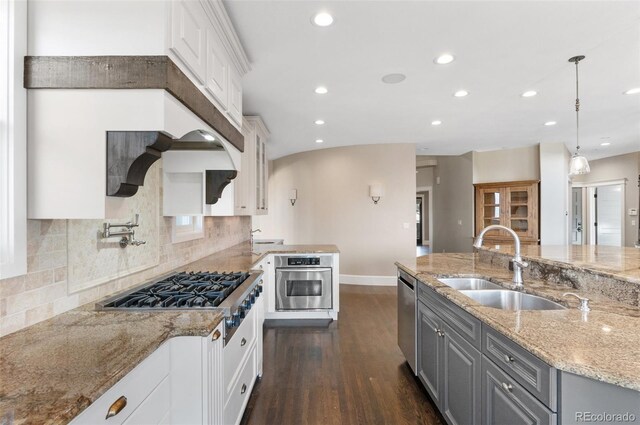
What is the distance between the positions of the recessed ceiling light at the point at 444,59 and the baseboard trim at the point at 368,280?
4024 millimetres

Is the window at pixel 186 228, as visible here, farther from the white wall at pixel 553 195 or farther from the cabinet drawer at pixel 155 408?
the white wall at pixel 553 195

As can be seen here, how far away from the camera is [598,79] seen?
3.08m

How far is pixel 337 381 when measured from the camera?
→ 247 cm

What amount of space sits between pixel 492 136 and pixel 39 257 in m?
6.04

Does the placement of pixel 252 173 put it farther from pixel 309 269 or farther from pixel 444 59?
pixel 444 59

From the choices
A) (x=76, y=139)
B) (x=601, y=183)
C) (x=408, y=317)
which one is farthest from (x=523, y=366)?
(x=601, y=183)

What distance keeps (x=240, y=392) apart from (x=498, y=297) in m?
1.72

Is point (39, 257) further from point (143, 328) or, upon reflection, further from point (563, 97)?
point (563, 97)

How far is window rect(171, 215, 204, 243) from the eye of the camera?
2395 millimetres

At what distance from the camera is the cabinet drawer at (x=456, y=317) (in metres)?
1.49

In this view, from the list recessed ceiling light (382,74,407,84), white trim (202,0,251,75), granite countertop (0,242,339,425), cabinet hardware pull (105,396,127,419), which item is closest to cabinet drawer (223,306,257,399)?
granite countertop (0,242,339,425)

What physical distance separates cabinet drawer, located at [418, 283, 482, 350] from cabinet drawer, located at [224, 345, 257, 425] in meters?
1.25

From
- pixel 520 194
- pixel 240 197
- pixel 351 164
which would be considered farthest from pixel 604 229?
pixel 240 197
